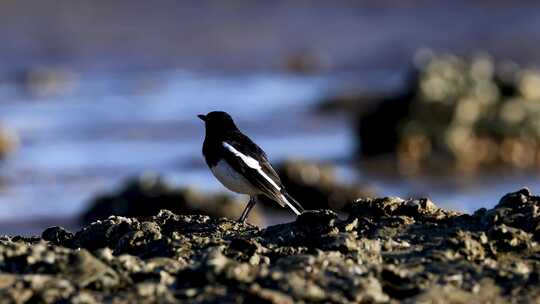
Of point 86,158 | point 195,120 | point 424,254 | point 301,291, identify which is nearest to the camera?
point 301,291

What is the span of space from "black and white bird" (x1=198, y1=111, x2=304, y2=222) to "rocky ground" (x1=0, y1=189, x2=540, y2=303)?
2007 mm

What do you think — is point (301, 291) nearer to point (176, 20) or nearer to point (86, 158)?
point (86, 158)

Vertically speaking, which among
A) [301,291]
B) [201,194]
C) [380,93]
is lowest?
[301,291]

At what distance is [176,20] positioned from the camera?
29.2 metres

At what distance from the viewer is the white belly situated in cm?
838

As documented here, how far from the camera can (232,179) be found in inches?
330

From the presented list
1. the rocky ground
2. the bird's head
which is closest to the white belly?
the bird's head

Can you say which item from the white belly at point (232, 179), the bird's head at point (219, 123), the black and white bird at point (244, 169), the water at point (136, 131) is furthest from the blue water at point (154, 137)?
the white belly at point (232, 179)

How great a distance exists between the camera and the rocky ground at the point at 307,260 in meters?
4.80

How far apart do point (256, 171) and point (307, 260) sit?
328 cm

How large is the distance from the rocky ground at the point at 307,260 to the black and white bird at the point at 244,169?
6.59ft

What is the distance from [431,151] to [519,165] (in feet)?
3.90

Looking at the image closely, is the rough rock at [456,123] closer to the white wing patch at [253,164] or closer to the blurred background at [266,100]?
the blurred background at [266,100]

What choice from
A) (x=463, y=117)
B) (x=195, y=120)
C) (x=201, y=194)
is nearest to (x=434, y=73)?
(x=463, y=117)
